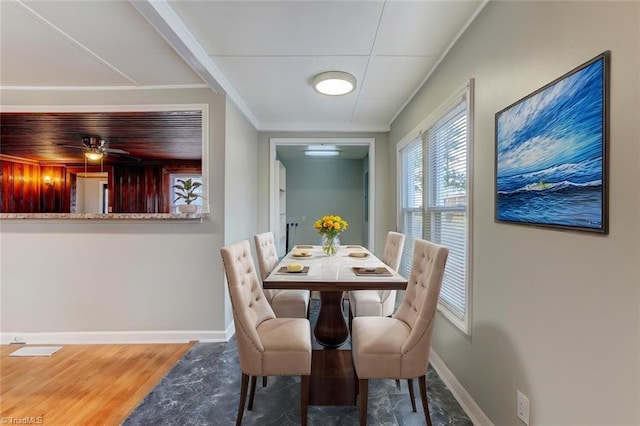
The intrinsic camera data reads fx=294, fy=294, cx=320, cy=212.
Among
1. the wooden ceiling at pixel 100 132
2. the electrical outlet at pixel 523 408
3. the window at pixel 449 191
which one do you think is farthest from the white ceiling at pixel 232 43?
the electrical outlet at pixel 523 408

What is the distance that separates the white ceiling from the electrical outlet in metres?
2.02

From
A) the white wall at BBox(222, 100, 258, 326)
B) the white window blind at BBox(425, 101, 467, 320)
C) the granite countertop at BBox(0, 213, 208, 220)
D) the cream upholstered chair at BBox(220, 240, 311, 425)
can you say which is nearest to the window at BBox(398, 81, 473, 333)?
the white window blind at BBox(425, 101, 467, 320)

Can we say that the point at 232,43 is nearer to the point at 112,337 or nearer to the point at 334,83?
the point at 334,83

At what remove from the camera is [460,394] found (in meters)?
1.93

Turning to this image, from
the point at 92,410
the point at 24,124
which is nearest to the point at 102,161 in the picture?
the point at 24,124

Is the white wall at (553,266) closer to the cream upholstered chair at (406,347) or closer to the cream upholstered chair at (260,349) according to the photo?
the cream upholstered chair at (406,347)

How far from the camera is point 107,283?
9.36 feet

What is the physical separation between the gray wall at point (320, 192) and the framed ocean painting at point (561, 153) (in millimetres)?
4917

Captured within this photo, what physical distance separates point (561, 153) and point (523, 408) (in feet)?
3.74

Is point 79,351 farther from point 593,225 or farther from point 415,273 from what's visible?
point 593,225

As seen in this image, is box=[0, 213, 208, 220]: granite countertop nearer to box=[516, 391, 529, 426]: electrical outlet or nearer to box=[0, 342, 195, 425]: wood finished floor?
box=[0, 342, 195, 425]: wood finished floor

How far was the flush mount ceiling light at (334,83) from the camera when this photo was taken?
2.50 m

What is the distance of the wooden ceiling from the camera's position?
3.07m

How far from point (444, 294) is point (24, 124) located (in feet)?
15.9
